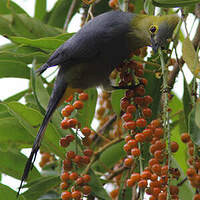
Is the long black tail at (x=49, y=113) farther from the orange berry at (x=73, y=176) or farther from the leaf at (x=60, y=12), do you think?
the leaf at (x=60, y=12)

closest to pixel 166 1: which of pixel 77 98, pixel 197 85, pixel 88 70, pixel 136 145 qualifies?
pixel 197 85

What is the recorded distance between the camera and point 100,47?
226 centimetres

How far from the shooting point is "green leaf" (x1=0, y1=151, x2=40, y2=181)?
185 centimetres

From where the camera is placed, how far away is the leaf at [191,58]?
148cm

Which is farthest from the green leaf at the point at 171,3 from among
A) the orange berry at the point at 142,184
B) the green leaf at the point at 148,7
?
the orange berry at the point at 142,184

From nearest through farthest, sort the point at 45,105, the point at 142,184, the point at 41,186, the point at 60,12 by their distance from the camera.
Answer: the point at 142,184
the point at 41,186
the point at 45,105
the point at 60,12

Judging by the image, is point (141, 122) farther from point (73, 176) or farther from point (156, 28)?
point (156, 28)

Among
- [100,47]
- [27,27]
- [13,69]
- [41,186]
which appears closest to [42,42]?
[13,69]

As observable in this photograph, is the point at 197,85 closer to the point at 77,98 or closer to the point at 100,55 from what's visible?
the point at 77,98

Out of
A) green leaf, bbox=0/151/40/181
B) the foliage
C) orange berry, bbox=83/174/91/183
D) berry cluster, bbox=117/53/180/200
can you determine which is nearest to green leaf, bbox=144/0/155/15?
the foliage

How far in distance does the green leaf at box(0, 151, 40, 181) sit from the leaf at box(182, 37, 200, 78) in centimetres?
90

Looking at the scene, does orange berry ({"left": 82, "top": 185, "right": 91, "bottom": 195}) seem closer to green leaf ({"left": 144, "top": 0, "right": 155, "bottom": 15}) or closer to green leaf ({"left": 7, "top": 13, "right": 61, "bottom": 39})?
green leaf ({"left": 144, "top": 0, "right": 155, "bottom": 15})

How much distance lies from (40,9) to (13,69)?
0.83 m

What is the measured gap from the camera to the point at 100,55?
229 centimetres
